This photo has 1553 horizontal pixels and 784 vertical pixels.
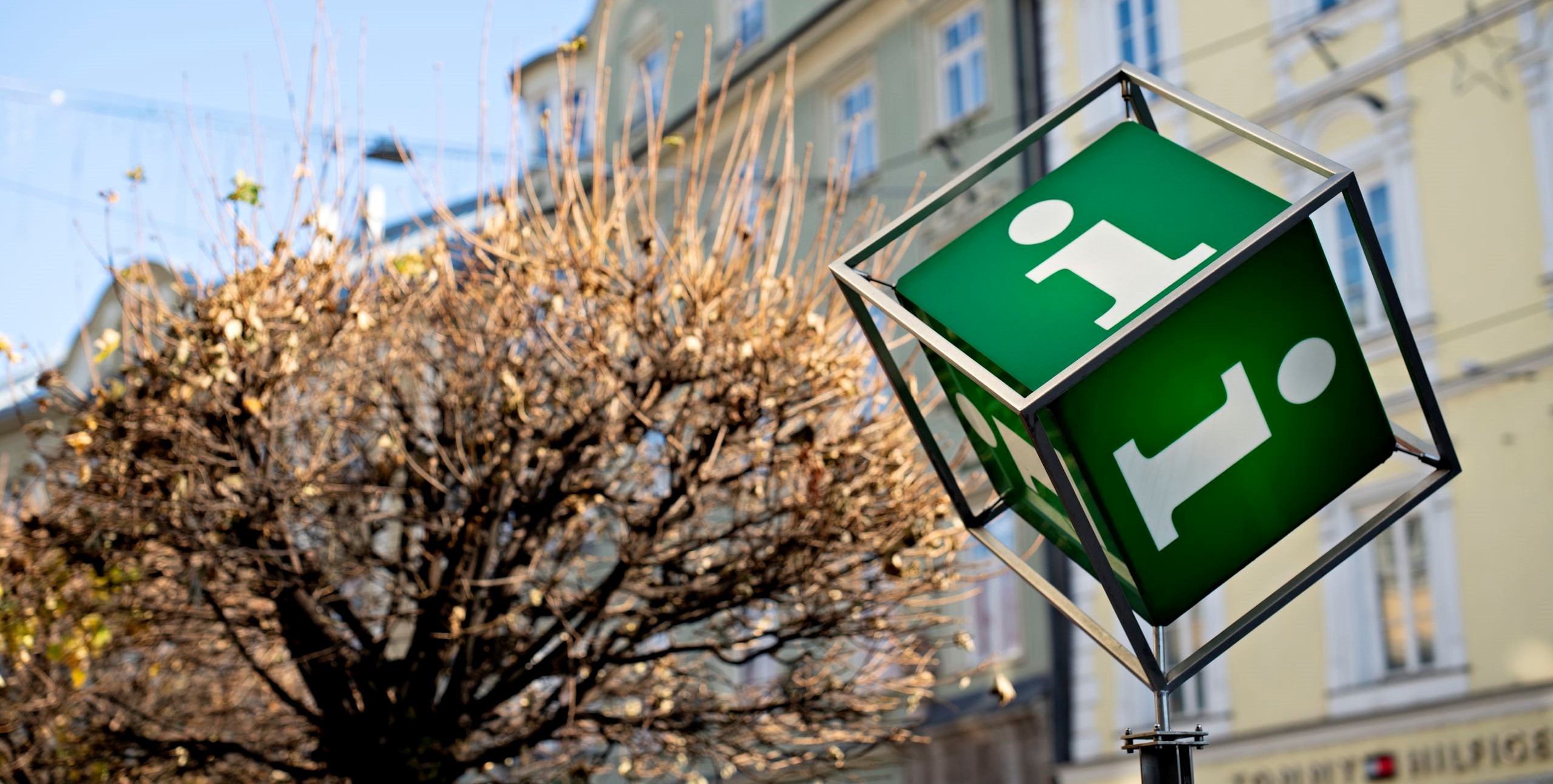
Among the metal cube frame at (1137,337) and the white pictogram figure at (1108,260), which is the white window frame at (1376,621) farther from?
the white pictogram figure at (1108,260)

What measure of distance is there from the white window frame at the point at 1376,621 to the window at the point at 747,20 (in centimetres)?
1202

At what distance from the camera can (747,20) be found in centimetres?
2400

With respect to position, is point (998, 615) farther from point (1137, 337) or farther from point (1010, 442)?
point (1137, 337)

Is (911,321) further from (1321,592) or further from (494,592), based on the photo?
(1321,592)

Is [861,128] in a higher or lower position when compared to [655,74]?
lower

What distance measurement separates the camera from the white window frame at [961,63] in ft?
63.2

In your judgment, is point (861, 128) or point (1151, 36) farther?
point (861, 128)

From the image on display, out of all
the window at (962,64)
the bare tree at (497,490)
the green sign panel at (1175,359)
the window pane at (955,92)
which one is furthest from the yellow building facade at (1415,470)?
the green sign panel at (1175,359)

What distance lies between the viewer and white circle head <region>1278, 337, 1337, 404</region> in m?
3.27

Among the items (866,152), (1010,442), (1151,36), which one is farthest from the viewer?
(866,152)

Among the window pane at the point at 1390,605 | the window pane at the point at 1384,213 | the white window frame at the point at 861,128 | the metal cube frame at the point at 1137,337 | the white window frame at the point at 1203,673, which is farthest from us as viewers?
the white window frame at the point at 861,128

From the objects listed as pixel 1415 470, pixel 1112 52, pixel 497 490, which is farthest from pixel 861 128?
pixel 497 490

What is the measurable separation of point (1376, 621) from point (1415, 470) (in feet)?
4.54

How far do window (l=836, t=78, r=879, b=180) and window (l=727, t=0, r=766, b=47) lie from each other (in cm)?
207
